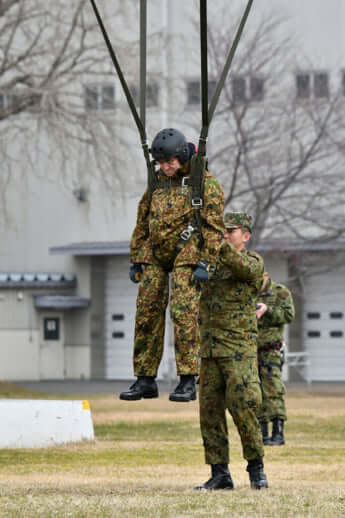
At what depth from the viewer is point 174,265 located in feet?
22.4

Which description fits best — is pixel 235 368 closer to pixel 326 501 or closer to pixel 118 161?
pixel 326 501

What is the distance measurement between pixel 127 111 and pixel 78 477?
12.7 metres

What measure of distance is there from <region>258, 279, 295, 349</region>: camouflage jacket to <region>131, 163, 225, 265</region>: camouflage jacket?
4887 mm

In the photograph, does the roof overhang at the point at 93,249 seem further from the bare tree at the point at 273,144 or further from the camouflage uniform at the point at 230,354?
the camouflage uniform at the point at 230,354

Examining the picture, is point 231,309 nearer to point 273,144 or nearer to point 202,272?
point 202,272

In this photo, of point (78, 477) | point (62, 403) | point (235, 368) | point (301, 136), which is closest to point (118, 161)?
point (301, 136)

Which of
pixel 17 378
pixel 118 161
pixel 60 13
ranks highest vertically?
pixel 60 13

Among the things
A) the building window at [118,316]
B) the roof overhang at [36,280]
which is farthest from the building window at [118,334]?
the roof overhang at [36,280]

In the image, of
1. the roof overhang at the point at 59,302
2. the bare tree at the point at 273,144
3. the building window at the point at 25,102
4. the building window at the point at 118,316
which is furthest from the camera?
the building window at the point at 118,316

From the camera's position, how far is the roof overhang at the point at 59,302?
29.5m

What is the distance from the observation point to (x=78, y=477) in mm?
9555

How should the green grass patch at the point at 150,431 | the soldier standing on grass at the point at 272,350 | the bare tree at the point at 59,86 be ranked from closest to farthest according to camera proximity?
the soldier standing on grass at the point at 272,350 → the green grass patch at the point at 150,431 → the bare tree at the point at 59,86

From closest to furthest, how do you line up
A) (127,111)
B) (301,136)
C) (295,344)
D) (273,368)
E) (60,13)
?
(273,368) < (60,13) < (127,111) < (301,136) < (295,344)

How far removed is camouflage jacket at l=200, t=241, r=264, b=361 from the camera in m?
7.71
